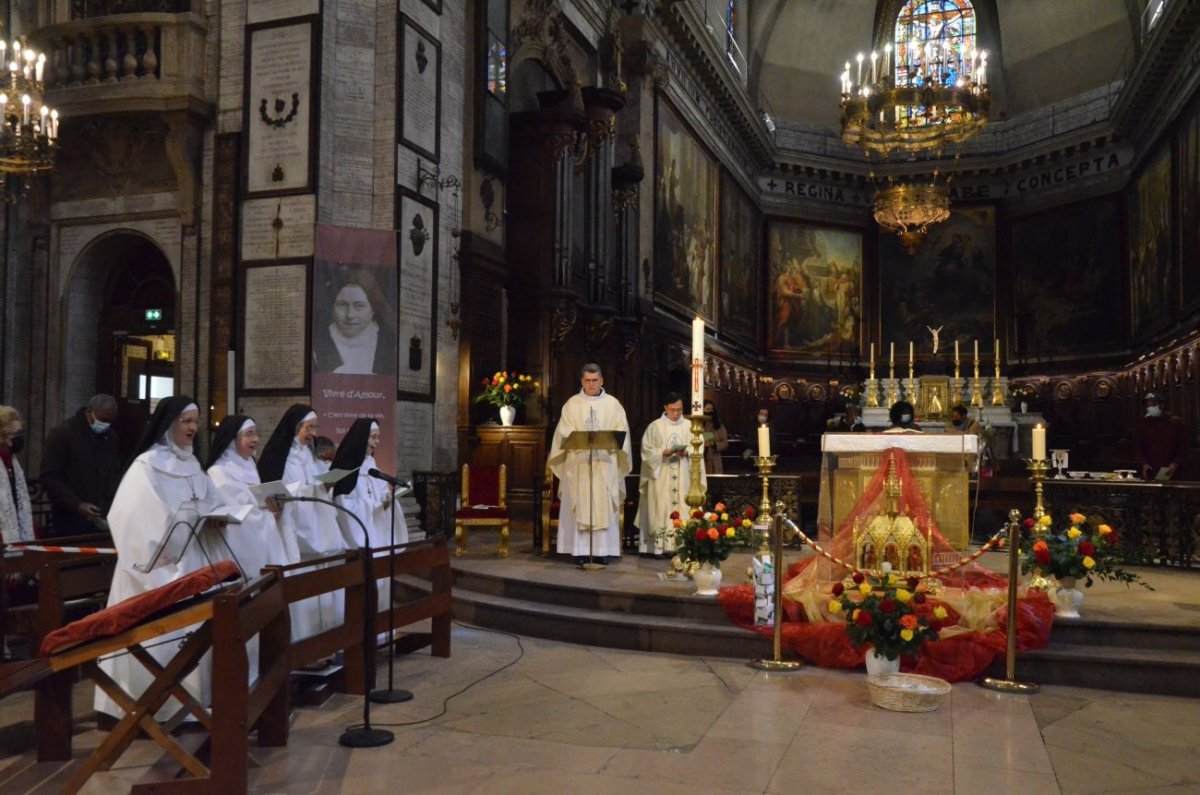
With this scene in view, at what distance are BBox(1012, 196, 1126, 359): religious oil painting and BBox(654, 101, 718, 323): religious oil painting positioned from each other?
9678 millimetres

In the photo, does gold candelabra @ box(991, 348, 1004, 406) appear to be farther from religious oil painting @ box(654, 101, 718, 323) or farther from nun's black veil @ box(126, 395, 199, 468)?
nun's black veil @ box(126, 395, 199, 468)

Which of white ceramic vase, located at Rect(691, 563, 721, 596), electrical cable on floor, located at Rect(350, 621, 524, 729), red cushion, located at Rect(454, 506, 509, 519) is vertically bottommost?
electrical cable on floor, located at Rect(350, 621, 524, 729)

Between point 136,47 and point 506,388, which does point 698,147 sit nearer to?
point 506,388

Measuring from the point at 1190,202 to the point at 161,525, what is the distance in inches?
738

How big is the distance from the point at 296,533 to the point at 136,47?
309 inches

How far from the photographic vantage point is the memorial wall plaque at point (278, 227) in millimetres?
10953

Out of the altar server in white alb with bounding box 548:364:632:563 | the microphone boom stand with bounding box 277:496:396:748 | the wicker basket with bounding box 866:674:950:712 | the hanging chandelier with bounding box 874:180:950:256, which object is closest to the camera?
the microphone boom stand with bounding box 277:496:396:748

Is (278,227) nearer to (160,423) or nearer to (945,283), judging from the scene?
(160,423)

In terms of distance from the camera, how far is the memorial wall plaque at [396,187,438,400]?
1139 centimetres

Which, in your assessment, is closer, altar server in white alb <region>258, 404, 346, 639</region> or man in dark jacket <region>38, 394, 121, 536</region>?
altar server in white alb <region>258, 404, 346, 639</region>

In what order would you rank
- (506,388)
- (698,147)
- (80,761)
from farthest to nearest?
(698,147) < (506,388) < (80,761)

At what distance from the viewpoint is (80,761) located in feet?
15.5

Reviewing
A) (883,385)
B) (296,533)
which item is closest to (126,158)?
(296,533)

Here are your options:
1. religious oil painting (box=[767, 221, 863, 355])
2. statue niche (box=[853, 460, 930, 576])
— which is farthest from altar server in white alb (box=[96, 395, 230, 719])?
religious oil painting (box=[767, 221, 863, 355])
